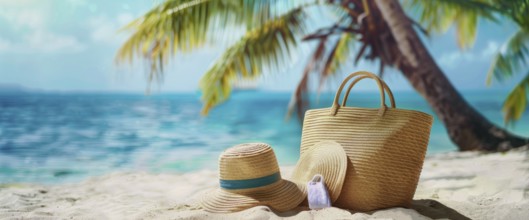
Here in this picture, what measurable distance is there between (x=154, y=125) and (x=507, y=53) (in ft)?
32.0

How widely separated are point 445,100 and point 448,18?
2.07 meters

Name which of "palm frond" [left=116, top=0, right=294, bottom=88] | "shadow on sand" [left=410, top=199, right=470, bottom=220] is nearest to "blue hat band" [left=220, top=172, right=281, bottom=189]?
"shadow on sand" [left=410, top=199, right=470, bottom=220]

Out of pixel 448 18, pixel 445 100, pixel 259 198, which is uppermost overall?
pixel 448 18

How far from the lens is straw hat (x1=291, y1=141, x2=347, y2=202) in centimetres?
262

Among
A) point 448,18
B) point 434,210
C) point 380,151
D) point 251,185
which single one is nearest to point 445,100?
point 448,18

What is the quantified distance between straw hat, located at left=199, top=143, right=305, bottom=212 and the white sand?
85 millimetres

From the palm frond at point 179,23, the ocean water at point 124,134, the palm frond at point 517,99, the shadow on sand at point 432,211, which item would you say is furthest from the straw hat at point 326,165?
the palm frond at point 517,99

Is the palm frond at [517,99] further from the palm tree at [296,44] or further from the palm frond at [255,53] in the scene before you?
the palm frond at [255,53]

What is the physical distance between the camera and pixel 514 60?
7906 mm

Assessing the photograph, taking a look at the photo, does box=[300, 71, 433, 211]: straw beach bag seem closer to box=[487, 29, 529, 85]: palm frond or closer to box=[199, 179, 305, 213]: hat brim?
box=[199, 179, 305, 213]: hat brim

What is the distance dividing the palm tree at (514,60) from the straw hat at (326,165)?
144 inches

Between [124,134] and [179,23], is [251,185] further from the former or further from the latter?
[124,134]

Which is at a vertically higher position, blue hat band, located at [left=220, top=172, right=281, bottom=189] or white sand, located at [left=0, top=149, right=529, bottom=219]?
blue hat band, located at [left=220, top=172, right=281, bottom=189]

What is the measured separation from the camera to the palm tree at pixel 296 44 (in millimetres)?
5594
